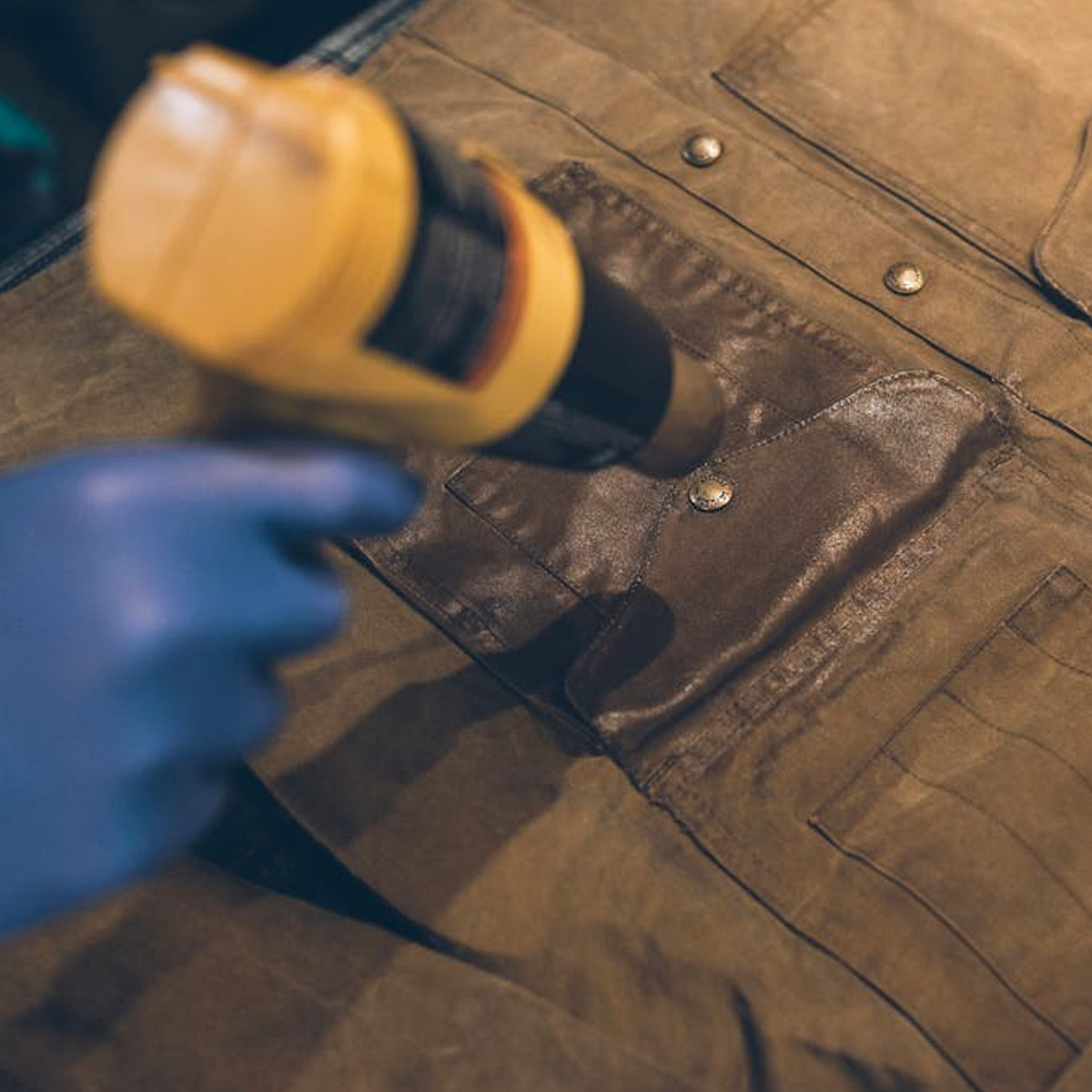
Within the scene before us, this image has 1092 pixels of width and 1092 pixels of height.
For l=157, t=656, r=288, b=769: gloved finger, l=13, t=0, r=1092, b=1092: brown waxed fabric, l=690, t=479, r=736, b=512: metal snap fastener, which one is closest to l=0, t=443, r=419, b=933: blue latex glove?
l=157, t=656, r=288, b=769: gloved finger

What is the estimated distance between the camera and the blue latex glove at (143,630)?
0.80 m

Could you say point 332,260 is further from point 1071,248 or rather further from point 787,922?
point 1071,248

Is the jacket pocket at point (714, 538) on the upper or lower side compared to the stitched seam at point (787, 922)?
upper

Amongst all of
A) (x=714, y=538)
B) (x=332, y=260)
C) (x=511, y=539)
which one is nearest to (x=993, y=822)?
(x=714, y=538)

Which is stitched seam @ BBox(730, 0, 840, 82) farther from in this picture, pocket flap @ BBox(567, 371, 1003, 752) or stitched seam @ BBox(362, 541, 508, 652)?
stitched seam @ BBox(362, 541, 508, 652)

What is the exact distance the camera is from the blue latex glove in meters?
0.80

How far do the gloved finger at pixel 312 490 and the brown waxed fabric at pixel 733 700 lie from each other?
324 millimetres

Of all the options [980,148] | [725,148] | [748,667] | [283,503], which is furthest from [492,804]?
[980,148]

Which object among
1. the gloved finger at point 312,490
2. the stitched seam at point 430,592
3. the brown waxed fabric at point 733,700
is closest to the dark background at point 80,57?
the brown waxed fabric at point 733,700

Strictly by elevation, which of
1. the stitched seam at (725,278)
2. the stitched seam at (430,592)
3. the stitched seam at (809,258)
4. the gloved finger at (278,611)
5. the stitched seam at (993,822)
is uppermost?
the stitched seam at (809,258)

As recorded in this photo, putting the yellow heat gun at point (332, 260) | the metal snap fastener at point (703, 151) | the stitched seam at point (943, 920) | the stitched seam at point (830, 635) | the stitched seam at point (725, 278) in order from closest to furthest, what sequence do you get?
the yellow heat gun at point (332, 260)
the stitched seam at point (943, 920)
the stitched seam at point (830, 635)
the stitched seam at point (725, 278)
the metal snap fastener at point (703, 151)

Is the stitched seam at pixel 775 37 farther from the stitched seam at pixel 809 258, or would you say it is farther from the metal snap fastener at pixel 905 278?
the metal snap fastener at pixel 905 278

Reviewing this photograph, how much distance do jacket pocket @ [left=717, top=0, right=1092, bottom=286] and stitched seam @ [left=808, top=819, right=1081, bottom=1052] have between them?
61 cm

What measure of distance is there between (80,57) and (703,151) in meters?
1.47
